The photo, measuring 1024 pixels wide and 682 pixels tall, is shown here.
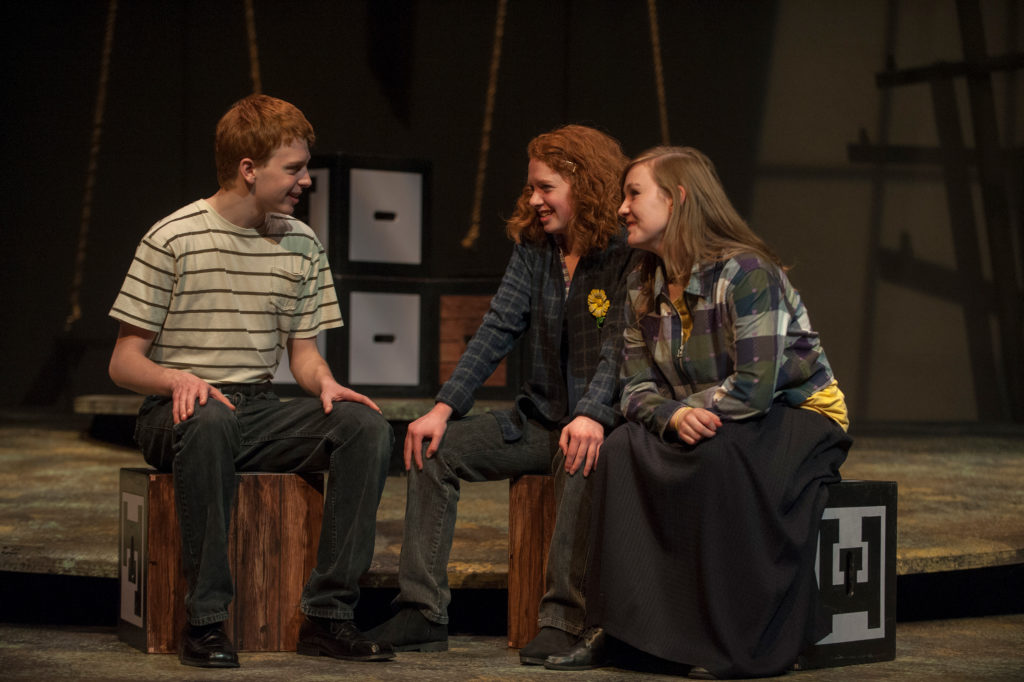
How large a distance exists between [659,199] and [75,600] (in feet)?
6.34

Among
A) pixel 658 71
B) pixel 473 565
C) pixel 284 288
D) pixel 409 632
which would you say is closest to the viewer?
pixel 409 632

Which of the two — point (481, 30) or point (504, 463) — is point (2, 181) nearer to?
point (481, 30)

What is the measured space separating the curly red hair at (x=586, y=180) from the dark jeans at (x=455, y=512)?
1.44 ft

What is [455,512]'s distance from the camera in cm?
247

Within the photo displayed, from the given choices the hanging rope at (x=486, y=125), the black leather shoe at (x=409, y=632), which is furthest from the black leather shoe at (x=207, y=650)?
the hanging rope at (x=486, y=125)

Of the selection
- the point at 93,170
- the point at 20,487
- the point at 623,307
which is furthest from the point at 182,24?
the point at 623,307

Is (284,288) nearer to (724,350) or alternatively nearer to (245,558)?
→ (245,558)

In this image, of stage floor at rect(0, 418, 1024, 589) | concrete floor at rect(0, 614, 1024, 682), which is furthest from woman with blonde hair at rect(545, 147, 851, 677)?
stage floor at rect(0, 418, 1024, 589)

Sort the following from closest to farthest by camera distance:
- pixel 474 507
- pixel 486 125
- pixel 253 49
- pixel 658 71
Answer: pixel 474 507 < pixel 253 49 < pixel 658 71 < pixel 486 125

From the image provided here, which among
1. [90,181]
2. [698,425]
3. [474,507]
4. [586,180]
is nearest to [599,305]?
[586,180]

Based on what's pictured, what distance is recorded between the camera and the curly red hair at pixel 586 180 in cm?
259

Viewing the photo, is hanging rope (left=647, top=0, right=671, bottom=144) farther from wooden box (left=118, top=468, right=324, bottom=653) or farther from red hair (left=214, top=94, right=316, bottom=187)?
wooden box (left=118, top=468, right=324, bottom=653)

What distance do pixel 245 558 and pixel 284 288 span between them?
0.57 m

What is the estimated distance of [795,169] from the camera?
697cm
